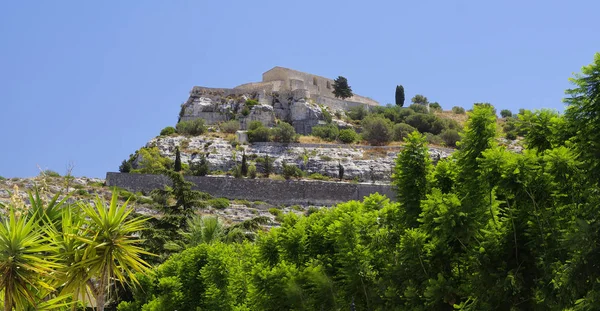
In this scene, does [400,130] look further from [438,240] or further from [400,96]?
[438,240]

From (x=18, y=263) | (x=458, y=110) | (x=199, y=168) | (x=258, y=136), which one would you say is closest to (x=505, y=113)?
(x=458, y=110)

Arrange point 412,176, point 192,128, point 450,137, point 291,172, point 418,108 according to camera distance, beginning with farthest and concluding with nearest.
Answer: point 418,108, point 450,137, point 192,128, point 291,172, point 412,176

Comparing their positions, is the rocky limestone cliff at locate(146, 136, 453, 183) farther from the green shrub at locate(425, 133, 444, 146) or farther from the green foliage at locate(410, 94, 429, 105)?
the green foliage at locate(410, 94, 429, 105)

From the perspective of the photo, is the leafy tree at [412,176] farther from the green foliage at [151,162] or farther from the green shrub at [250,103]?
the green shrub at [250,103]

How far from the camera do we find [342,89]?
10456 centimetres

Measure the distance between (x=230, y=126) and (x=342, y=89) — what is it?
24.5m

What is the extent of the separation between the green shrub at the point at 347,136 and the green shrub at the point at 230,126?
11.9m

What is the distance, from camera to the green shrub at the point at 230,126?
85.1 meters

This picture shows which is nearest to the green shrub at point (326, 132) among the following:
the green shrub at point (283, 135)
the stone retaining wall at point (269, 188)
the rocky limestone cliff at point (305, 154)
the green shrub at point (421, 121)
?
the rocky limestone cliff at point (305, 154)

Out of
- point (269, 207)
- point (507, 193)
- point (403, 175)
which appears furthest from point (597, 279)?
point (269, 207)

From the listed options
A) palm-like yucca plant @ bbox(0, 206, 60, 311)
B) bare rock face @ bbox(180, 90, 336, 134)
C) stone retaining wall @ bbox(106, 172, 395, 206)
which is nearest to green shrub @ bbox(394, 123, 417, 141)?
bare rock face @ bbox(180, 90, 336, 134)

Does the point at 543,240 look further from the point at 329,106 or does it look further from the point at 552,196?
the point at 329,106

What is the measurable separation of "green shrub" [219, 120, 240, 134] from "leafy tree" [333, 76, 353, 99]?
73.1 feet

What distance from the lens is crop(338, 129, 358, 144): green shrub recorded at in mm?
85062
